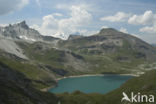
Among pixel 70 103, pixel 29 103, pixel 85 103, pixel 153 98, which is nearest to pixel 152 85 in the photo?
pixel 153 98

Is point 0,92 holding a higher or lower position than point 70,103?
higher

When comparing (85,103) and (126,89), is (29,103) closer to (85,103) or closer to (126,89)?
(85,103)

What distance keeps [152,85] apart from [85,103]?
4833 centimetres

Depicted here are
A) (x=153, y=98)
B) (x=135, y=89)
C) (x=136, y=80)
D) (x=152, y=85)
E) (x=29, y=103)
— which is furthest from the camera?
(x=136, y=80)

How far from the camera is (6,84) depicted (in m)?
123

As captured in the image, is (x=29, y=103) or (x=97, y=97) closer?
(x=29, y=103)

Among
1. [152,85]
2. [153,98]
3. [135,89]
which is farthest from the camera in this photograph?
[135,89]

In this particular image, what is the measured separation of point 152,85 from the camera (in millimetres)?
151625

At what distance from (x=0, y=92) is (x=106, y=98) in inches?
3158

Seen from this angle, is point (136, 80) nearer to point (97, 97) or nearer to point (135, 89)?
point (135, 89)

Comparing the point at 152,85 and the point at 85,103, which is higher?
the point at 152,85

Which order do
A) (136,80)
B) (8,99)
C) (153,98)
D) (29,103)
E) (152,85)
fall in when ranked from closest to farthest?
(8,99), (29,103), (153,98), (152,85), (136,80)

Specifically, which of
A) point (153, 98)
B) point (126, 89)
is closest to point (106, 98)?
point (126, 89)

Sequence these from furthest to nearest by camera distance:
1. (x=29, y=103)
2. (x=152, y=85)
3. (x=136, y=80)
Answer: (x=136, y=80)
(x=152, y=85)
(x=29, y=103)
